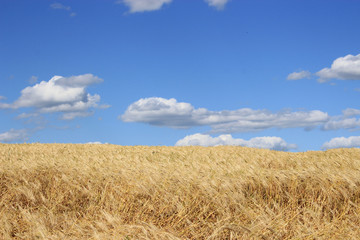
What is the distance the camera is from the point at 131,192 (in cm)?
545

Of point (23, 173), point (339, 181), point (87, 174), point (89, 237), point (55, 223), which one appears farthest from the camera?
point (23, 173)

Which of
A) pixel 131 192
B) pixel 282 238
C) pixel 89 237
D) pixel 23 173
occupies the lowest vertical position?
pixel 282 238

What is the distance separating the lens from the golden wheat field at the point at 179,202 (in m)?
4.42

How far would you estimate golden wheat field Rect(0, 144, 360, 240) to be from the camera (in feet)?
14.5

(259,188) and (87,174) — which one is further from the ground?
(87,174)

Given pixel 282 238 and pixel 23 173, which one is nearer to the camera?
pixel 282 238

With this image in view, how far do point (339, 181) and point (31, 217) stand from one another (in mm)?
4823

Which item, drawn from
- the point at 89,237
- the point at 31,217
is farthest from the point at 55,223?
the point at 89,237

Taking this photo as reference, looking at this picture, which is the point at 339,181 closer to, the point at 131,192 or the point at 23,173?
the point at 131,192

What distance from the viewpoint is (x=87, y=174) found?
20.4 ft

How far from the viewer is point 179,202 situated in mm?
5031

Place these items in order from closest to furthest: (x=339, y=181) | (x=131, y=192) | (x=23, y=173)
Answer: (x=131, y=192), (x=339, y=181), (x=23, y=173)

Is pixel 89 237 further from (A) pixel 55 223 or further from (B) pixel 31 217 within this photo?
(B) pixel 31 217

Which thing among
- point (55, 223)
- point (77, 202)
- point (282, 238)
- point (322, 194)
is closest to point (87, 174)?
point (77, 202)
